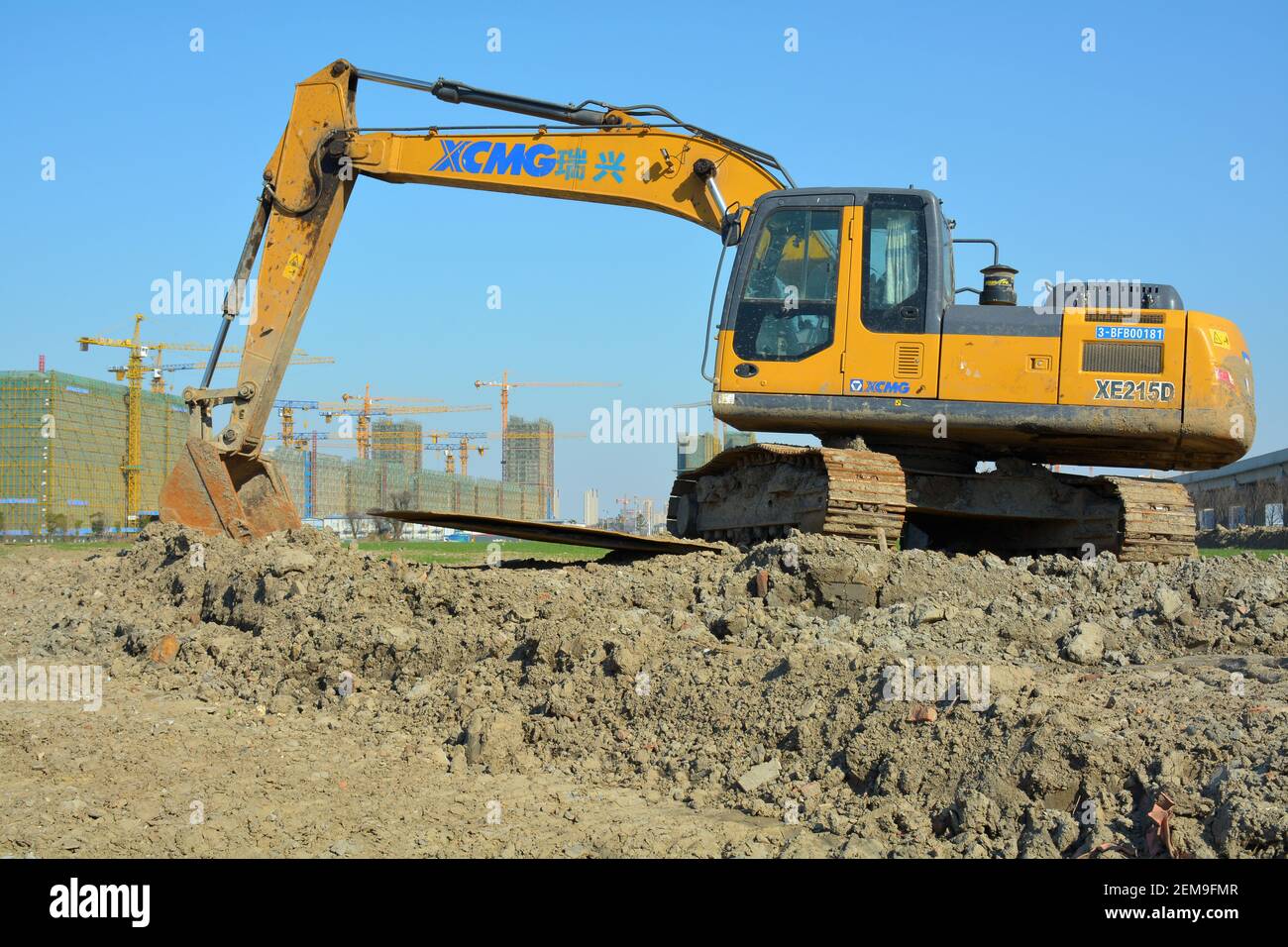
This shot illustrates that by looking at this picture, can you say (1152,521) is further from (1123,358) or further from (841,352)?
(841,352)

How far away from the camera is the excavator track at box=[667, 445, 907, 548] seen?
28.8 ft

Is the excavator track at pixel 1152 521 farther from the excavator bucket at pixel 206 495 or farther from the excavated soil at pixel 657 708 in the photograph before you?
the excavator bucket at pixel 206 495

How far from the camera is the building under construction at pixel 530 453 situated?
108 metres

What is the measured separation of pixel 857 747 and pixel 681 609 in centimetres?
267

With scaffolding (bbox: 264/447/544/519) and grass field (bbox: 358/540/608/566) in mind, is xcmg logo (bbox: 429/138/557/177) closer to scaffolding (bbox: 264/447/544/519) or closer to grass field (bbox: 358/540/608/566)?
grass field (bbox: 358/540/608/566)

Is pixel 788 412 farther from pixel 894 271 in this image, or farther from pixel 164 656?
pixel 164 656

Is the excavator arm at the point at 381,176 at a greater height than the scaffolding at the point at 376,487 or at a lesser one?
greater

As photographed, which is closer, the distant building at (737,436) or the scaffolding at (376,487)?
the distant building at (737,436)

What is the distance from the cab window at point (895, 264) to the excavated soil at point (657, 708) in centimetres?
195

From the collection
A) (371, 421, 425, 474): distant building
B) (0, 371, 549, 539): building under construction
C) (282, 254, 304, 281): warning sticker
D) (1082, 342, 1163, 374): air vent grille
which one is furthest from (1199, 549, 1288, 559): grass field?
(371, 421, 425, 474): distant building

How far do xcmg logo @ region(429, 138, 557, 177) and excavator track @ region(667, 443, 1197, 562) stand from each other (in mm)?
3002

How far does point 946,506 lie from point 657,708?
4.41 m

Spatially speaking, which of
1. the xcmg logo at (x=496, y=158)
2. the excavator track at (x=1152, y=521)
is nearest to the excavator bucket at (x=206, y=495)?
the xcmg logo at (x=496, y=158)
